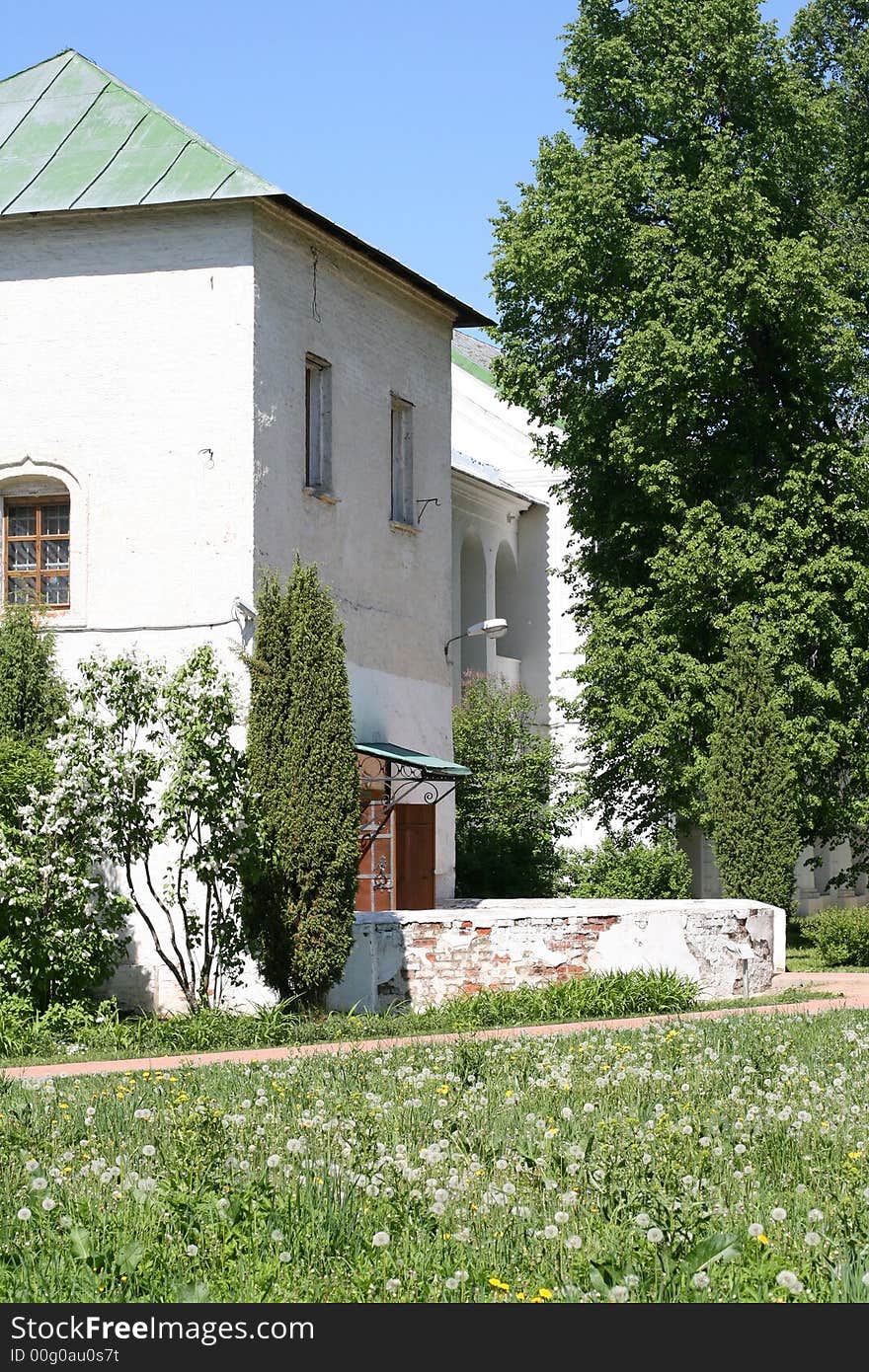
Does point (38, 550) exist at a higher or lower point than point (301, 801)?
higher

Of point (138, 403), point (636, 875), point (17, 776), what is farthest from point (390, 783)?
point (636, 875)

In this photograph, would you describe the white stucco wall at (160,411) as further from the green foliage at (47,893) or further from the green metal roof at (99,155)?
the green foliage at (47,893)

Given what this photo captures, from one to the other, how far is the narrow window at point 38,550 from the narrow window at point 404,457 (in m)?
5.07

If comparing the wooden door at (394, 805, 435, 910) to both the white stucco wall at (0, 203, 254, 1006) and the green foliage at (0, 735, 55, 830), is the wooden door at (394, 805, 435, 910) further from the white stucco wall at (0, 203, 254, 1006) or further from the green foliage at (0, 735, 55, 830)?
the green foliage at (0, 735, 55, 830)

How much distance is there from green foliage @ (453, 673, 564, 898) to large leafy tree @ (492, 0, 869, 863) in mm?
1181

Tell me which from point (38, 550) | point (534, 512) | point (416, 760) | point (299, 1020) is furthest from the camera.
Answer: point (534, 512)

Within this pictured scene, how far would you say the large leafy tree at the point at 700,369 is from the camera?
80.2 feet

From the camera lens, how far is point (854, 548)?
2547 cm

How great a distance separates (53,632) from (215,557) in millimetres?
1949

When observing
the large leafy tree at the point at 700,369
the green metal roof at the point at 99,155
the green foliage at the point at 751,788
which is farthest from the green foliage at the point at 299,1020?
the large leafy tree at the point at 700,369

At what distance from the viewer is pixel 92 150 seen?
19.0 m

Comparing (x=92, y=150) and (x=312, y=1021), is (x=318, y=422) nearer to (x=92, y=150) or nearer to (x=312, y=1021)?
(x=92, y=150)

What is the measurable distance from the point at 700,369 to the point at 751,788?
20.5 ft

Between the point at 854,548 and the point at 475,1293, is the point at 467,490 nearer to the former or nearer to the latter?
the point at 854,548
